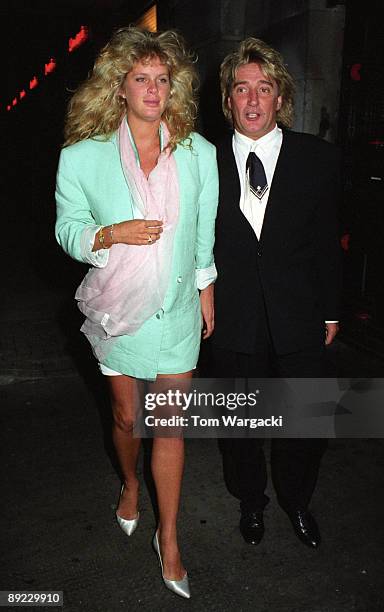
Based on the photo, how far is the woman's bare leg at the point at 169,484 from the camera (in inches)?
105

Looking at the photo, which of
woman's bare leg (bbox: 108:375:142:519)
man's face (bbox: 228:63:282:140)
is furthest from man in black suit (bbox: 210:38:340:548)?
woman's bare leg (bbox: 108:375:142:519)

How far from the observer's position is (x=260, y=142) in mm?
2756

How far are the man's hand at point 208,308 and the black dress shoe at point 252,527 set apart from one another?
37.0 inches

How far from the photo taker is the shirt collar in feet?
9.04

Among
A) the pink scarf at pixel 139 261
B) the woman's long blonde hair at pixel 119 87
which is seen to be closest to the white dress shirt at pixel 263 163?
the woman's long blonde hair at pixel 119 87

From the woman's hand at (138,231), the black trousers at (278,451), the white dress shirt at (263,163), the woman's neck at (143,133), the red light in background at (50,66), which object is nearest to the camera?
the woman's hand at (138,231)

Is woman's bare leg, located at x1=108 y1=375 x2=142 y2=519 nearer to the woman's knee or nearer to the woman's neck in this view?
the woman's knee

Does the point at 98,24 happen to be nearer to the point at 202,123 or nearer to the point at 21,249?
the point at 21,249

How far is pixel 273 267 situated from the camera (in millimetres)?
2771

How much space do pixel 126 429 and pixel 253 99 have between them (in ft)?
5.11

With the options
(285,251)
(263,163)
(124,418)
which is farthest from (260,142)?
(124,418)

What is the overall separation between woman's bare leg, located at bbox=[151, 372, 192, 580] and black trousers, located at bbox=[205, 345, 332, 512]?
0.36 m

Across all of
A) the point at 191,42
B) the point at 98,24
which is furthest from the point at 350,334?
the point at 98,24

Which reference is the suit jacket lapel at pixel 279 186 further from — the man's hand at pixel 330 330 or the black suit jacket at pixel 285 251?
the man's hand at pixel 330 330
